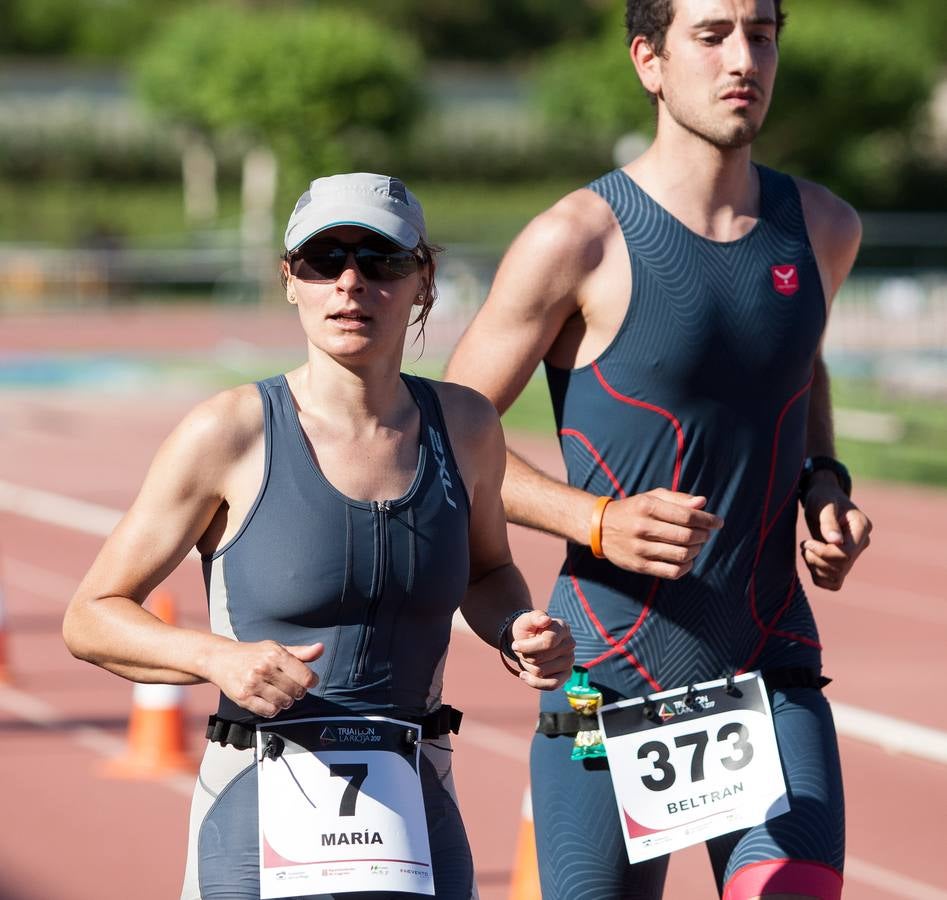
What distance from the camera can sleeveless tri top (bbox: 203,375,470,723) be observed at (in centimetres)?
308

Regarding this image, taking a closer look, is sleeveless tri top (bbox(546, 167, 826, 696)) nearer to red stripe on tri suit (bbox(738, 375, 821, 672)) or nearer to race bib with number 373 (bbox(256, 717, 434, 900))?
red stripe on tri suit (bbox(738, 375, 821, 672))

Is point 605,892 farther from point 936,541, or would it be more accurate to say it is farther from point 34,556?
point 936,541

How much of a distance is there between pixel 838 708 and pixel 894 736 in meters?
0.43

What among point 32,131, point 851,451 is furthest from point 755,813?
point 32,131

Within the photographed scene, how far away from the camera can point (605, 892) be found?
365 cm

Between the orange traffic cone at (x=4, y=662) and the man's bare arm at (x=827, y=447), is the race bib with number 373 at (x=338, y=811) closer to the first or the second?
the man's bare arm at (x=827, y=447)

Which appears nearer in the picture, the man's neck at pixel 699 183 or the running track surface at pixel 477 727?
the man's neck at pixel 699 183

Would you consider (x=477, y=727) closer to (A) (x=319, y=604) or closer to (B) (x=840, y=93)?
(A) (x=319, y=604)

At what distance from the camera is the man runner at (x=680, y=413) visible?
3697mm

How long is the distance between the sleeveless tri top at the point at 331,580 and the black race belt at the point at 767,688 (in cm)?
58

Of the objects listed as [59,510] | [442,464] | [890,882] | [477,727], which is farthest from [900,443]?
[442,464]

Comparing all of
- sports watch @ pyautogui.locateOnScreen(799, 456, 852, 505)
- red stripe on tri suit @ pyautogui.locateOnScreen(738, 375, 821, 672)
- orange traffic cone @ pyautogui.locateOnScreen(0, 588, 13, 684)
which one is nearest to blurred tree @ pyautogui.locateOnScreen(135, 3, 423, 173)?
orange traffic cone @ pyautogui.locateOnScreen(0, 588, 13, 684)

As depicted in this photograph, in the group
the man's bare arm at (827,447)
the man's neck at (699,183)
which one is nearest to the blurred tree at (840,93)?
the man's bare arm at (827,447)

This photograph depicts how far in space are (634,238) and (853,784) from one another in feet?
13.6
